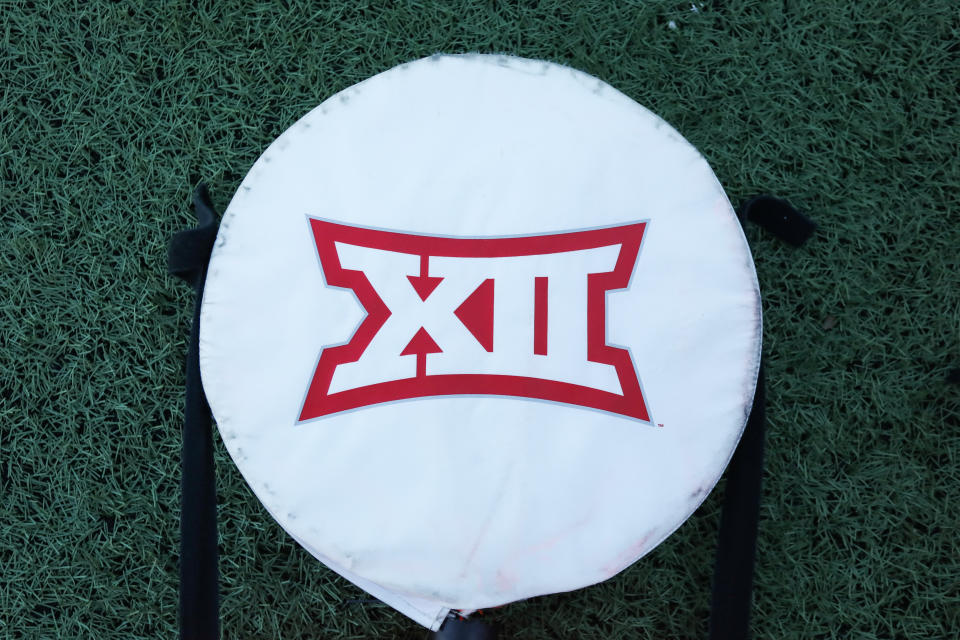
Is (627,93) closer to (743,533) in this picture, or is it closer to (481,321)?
(481,321)

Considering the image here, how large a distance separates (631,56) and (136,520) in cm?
96

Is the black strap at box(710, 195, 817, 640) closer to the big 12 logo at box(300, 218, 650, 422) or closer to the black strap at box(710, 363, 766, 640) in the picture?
the black strap at box(710, 363, 766, 640)

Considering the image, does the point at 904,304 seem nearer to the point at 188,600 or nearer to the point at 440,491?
the point at 440,491

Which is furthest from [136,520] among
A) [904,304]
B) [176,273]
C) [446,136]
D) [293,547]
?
[904,304]

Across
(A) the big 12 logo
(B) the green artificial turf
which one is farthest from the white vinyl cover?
(B) the green artificial turf

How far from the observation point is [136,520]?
92 cm

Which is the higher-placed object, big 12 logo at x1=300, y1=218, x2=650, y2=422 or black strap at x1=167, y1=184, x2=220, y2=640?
big 12 logo at x1=300, y1=218, x2=650, y2=422

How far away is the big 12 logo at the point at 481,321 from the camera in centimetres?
63

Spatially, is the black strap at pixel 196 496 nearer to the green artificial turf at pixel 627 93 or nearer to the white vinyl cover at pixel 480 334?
the white vinyl cover at pixel 480 334

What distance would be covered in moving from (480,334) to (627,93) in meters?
0.51

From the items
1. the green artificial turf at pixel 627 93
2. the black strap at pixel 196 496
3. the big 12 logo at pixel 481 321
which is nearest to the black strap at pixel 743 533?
the big 12 logo at pixel 481 321

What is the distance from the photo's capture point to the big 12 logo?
0.63 m

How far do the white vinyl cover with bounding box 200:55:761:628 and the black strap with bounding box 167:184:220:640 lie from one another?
0.02m

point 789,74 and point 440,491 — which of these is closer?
point 440,491
